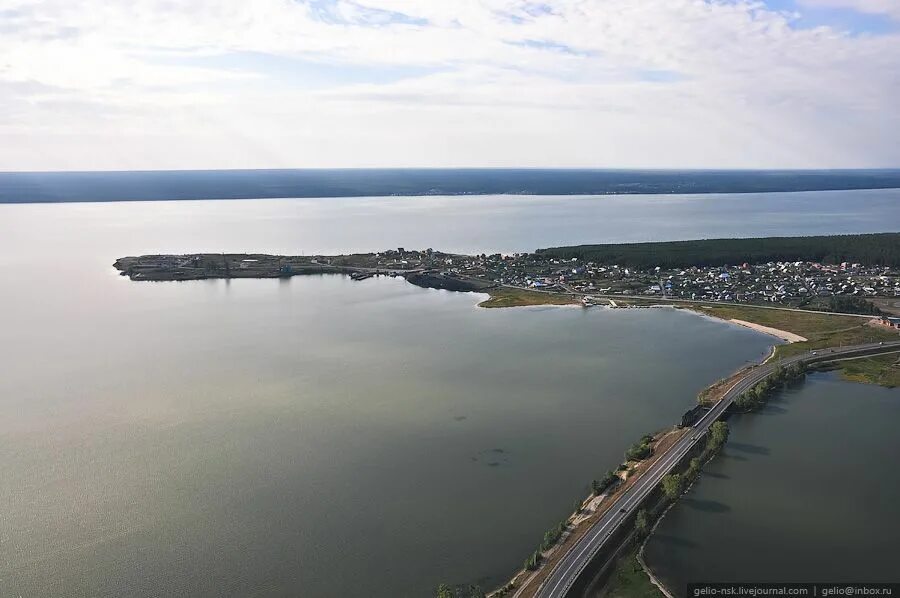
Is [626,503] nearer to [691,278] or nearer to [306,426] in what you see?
[306,426]

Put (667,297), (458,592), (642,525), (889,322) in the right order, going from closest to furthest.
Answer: (458,592) → (642,525) → (889,322) → (667,297)

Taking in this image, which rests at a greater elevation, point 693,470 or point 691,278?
point 691,278

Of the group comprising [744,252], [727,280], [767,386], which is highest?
[744,252]

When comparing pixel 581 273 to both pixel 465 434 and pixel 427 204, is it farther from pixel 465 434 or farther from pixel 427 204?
pixel 427 204

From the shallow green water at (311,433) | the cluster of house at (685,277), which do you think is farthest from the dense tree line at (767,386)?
the cluster of house at (685,277)

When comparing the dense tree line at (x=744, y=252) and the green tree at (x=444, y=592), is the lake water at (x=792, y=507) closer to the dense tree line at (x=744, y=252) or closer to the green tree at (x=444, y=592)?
the green tree at (x=444, y=592)

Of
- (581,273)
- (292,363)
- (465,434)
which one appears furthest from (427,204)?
(465,434)

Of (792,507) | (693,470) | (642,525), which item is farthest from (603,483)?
(792,507)
